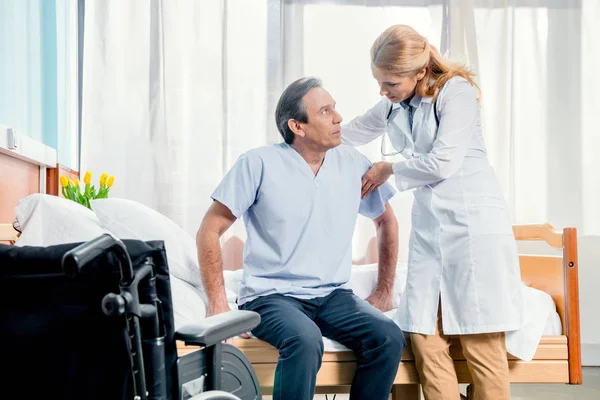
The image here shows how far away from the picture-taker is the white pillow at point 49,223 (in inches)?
71.0

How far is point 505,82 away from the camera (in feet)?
11.3

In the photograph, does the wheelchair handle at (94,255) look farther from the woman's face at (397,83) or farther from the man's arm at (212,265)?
the woman's face at (397,83)

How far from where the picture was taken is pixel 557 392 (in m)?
2.95

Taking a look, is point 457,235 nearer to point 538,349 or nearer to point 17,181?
point 538,349

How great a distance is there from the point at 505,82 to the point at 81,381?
294 centimetres

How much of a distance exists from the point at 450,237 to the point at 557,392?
154 centimetres

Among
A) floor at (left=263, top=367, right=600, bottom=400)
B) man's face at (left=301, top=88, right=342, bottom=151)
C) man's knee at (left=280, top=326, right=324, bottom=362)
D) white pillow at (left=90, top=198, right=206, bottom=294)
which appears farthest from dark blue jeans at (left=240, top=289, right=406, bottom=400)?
floor at (left=263, top=367, right=600, bottom=400)

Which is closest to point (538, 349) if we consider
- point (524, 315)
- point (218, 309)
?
point (524, 315)

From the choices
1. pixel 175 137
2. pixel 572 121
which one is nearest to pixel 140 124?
pixel 175 137

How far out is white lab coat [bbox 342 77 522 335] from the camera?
70.0 inches

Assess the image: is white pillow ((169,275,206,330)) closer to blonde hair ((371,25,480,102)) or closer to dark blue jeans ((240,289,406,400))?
dark blue jeans ((240,289,406,400))

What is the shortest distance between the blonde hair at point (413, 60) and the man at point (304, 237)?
0.23 m

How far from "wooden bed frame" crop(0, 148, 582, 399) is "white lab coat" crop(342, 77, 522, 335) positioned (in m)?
0.15

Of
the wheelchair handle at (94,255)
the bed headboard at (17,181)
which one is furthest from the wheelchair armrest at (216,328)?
the bed headboard at (17,181)
